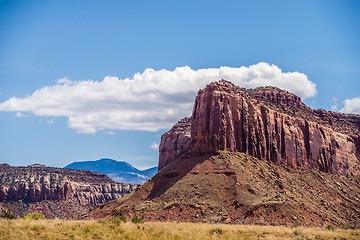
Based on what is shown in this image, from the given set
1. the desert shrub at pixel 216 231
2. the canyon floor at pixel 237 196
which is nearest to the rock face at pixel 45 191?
the canyon floor at pixel 237 196

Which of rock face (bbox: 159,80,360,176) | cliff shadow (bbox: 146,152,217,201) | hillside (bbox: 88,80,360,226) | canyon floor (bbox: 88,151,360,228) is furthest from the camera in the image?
rock face (bbox: 159,80,360,176)

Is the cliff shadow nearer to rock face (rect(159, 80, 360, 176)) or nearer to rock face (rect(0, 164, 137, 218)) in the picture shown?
rock face (rect(159, 80, 360, 176))

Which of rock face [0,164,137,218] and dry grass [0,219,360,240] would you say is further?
rock face [0,164,137,218]

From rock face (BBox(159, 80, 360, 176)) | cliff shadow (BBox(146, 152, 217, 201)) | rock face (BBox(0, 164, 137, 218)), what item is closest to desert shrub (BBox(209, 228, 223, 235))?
cliff shadow (BBox(146, 152, 217, 201))

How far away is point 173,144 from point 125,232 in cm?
10949

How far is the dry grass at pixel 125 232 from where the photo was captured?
1256 inches

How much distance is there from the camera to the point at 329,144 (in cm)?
12394

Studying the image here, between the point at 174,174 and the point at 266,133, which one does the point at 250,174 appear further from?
the point at 266,133

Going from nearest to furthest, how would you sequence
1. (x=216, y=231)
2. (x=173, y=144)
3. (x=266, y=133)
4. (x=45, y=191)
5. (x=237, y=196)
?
(x=216, y=231) → (x=237, y=196) → (x=266, y=133) → (x=173, y=144) → (x=45, y=191)

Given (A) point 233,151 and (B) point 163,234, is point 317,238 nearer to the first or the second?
(B) point 163,234

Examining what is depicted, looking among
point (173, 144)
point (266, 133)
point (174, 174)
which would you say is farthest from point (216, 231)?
point (173, 144)

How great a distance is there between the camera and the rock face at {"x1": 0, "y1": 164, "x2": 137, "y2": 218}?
516 feet

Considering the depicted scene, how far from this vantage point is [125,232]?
34.5 m

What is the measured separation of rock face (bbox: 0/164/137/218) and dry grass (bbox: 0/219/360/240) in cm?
11737
